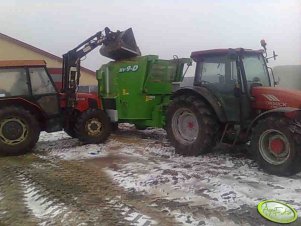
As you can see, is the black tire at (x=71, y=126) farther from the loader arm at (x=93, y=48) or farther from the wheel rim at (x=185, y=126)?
the wheel rim at (x=185, y=126)

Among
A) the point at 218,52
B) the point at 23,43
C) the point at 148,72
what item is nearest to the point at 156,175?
the point at 218,52

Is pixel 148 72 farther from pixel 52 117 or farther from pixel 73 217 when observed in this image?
pixel 73 217

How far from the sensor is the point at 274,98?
257 inches

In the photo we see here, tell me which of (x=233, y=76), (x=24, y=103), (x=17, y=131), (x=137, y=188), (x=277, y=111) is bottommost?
(x=137, y=188)

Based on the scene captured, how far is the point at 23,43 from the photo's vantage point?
80.0ft

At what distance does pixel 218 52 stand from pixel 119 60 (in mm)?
3496

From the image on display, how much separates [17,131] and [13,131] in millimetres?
74

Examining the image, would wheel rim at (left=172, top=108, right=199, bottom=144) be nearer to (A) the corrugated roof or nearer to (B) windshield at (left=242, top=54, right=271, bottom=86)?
(B) windshield at (left=242, top=54, right=271, bottom=86)

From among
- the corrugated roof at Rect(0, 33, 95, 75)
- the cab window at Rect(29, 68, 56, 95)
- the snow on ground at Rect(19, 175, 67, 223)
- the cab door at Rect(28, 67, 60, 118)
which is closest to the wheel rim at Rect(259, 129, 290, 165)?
the snow on ground at Rect(19, 175, 67, 223)

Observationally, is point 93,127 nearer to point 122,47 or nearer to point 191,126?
point 122,47

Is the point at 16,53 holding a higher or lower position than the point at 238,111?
higher

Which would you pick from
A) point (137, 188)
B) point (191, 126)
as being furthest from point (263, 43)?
point (137, 188)

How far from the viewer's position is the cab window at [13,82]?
7.82 metres

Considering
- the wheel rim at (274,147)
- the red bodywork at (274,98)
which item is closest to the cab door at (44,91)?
the red bodywork at (274,98)
